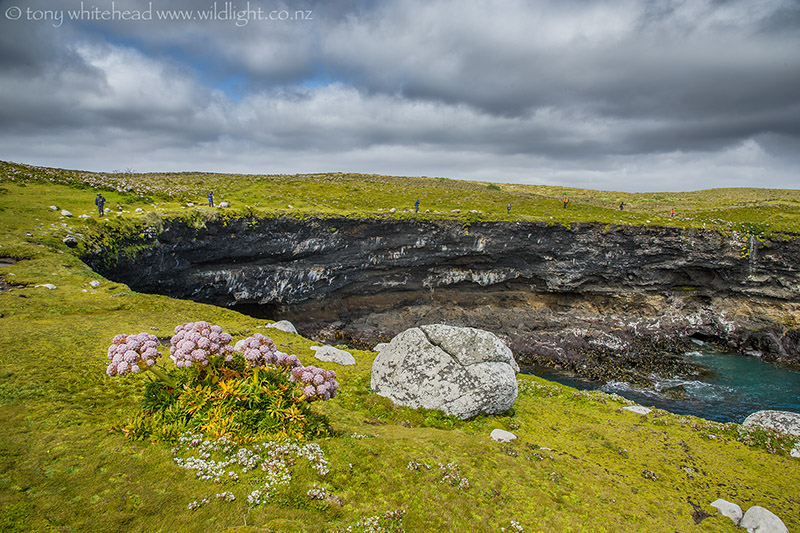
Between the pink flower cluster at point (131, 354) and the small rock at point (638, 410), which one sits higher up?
the pink flower cluster at point (131, 354)

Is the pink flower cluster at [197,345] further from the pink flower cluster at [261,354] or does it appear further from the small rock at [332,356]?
the small rock at [332,356]

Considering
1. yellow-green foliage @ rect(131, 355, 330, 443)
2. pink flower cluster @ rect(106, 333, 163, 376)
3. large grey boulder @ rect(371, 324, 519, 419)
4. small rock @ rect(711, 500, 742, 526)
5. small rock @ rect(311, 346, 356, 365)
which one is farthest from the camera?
small rock @ rect(311, 346, 356, 365)

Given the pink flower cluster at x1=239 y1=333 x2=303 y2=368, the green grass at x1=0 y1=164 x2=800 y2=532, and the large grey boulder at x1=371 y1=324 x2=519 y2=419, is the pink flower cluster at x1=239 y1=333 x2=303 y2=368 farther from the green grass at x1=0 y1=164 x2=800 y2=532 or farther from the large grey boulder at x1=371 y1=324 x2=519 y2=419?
the large grey boulder at x1=371 y1=324 x2=519 y2=419

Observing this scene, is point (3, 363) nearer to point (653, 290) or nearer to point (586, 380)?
point (586, 380)

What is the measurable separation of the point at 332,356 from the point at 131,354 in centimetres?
1206

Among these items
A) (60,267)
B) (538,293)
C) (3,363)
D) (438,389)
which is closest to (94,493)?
(3,363)

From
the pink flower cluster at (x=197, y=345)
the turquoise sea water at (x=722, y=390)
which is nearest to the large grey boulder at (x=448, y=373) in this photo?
the pink flower cluster at (x=197, y=345)

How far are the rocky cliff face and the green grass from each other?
23114mm

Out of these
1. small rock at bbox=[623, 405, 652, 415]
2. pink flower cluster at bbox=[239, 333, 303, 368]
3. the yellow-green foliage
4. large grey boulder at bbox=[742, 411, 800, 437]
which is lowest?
small rock at bbox=[623, 405, 652, 415]

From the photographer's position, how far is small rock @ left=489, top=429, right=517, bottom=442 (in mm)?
13545

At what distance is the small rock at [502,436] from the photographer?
44.4 feet

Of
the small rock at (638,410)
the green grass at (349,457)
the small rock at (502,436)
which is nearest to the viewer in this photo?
the green grass at (349,457)

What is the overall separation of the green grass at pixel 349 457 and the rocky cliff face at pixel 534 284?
2311 centimetres

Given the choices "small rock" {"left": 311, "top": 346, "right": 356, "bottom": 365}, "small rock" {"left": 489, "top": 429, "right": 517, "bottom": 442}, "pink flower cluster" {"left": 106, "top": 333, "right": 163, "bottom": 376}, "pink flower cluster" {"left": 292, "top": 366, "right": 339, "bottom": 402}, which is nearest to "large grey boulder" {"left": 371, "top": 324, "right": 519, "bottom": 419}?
"small rock" {"left": 489, "top": 429, "right": 517, "bottom": 442}
